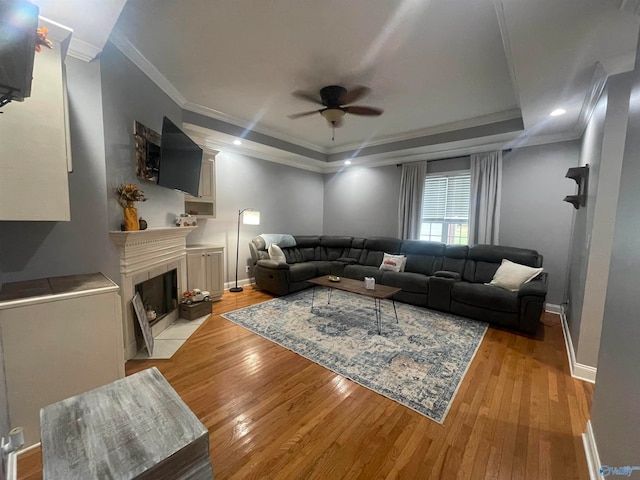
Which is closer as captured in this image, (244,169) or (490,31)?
(490,31)

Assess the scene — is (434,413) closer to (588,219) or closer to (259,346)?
(259,346)

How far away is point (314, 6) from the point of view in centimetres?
→ 186

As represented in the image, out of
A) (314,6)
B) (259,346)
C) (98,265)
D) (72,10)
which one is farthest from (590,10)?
(98,265)

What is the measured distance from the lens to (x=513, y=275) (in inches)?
137

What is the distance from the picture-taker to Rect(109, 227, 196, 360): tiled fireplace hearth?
7.66ft

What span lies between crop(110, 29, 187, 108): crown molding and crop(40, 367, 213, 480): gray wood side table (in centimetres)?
272

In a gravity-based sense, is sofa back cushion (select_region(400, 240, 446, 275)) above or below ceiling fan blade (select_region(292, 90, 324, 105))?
below

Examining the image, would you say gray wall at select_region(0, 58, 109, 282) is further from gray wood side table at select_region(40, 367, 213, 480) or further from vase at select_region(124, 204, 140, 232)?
gray wood side table at select_region(40, 367, 213, 480)

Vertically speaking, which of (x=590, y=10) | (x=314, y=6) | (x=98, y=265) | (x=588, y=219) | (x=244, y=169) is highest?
(x=314, y=6)

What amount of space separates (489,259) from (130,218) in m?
4.56

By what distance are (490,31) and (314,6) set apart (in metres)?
1.36

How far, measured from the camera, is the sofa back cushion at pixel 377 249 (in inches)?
198

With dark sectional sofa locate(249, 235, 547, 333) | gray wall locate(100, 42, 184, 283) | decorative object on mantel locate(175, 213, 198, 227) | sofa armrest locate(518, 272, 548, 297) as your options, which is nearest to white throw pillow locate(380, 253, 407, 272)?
dark sectional sofa locate(249, 235, 547, 333)

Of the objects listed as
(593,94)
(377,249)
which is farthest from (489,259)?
(593,94)
